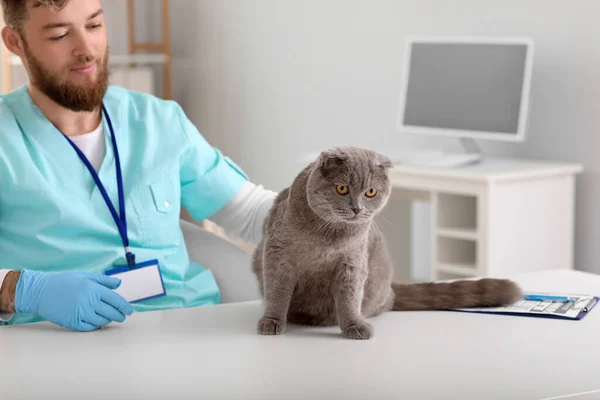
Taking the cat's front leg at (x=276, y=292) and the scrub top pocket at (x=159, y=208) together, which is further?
the scrub top pocket at (x=159, y=208)

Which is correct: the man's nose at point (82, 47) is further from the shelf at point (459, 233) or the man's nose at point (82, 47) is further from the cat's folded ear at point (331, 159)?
the shelf at point (459, 233)

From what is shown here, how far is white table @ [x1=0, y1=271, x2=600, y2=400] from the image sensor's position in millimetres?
984

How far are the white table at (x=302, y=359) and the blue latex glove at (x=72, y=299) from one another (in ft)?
0.07

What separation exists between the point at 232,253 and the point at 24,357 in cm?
79

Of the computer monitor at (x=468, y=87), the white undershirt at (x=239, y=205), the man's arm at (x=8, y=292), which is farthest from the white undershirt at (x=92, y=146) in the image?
the computer monitor at (x=468, y=87)

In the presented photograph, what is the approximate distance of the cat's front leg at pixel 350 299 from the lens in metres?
1.19

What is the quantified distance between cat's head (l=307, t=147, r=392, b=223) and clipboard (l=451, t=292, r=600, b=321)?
33 cm

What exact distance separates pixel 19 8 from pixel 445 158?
1.80 meters

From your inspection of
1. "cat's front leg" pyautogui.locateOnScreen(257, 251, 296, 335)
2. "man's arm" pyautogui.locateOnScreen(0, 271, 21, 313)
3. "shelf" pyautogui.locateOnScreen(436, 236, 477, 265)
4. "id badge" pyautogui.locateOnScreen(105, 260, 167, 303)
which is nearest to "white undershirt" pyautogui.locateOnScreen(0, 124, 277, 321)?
"id badge" pyautogui.locateOnScreen(105, 260, 167, 303)

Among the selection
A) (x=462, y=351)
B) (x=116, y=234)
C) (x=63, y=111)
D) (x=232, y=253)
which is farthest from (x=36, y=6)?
(x=462, y=351)

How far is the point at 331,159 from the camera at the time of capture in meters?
1.11

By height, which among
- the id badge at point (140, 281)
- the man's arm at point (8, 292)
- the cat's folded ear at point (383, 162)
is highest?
the cat's folded ear at point (383, 162)

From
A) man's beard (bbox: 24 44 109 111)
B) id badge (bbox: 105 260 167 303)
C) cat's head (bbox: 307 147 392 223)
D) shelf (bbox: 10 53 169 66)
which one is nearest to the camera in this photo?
cat's head (bbox: 307 147 392 223)

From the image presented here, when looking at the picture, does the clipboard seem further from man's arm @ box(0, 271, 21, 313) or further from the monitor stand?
the monitor stand
